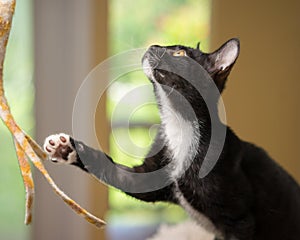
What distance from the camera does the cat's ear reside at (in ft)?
1.52

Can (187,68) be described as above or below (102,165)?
above

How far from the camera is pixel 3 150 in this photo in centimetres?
62

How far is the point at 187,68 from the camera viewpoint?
0.46 meters

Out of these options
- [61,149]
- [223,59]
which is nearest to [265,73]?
[223,59]

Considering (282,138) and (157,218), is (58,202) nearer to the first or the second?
(157,218)

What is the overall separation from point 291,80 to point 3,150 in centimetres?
38

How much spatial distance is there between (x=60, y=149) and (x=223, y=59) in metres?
0.18

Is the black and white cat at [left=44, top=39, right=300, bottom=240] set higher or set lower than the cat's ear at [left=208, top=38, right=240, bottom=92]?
lower

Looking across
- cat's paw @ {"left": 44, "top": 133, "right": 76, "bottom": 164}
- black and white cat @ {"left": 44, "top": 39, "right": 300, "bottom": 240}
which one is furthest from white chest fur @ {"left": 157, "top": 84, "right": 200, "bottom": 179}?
cat's paw @ {"left": 44, "top": 133, "right": 76, "bottom": 164}

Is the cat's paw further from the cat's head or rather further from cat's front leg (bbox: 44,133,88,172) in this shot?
the cat's head

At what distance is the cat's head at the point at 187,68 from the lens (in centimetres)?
46

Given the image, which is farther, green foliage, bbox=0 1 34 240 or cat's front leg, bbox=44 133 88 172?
green foliage, bbox=0 1 34 240

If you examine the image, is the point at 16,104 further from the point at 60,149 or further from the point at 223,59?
the point at 223,59

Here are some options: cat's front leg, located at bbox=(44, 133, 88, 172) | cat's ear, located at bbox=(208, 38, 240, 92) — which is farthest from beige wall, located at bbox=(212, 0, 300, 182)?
cat's front leg, located at bbox=(44, 133, 88, 172)
